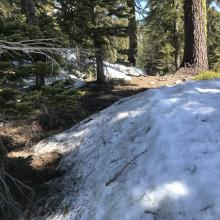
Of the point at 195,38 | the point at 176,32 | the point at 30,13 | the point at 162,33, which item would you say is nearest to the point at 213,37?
the point at 162,33

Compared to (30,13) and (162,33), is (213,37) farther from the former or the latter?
(30,13)

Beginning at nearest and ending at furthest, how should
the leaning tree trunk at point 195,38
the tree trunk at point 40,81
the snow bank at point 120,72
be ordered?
the tree trunk at point 40,81, the leaning tree trunk at point 195,38, the snow bank at point 120,72

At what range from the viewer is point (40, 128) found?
9.98 m

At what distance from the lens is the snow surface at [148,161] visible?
4.69 metres

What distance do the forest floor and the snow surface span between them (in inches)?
14.4

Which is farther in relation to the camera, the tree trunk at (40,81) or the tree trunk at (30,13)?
the tree trunk at (30,13)

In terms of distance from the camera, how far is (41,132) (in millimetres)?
9742

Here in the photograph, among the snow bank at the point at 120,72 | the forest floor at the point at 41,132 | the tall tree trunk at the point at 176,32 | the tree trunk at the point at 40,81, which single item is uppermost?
the tall tree trunk at the point at 176,32

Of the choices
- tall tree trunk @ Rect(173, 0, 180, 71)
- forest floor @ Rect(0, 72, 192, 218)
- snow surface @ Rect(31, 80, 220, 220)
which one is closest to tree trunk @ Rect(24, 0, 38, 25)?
forest floor @ Rect(0, 72, 192, 218)

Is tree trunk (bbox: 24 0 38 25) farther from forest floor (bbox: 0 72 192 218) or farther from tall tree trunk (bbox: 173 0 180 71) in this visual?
tall tree trunk (bbox: 173 0 180 71)

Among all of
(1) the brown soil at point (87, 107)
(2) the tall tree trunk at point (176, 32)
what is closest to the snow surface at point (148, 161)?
(1) the brown soil at point (87, 107)

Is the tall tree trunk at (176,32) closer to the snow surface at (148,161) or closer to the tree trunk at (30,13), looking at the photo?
the tree trunk at (30,13)

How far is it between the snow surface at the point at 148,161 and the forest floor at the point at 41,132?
37 cm

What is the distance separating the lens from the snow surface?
4691 mm
